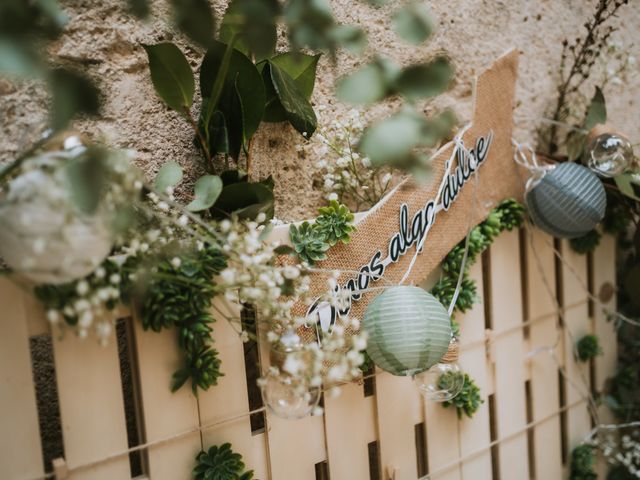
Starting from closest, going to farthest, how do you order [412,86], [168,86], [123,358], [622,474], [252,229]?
[412,86], [252,229], [168,86], [123,358], [622,474]

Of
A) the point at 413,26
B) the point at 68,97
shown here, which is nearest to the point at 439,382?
the point at 413,26

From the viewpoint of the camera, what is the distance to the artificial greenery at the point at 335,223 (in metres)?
0.97

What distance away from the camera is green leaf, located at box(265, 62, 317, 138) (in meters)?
0.93

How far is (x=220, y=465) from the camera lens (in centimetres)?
90

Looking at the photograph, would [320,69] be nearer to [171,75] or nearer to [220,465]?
[171,75]

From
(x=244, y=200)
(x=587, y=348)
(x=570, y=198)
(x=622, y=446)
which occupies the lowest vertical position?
(x=622, y=446)

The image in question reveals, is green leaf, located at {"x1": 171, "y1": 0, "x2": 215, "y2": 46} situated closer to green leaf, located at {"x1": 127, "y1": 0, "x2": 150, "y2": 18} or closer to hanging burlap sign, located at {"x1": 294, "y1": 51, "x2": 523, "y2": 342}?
green leaf, located at {"x1": 127, "y1": 0, "x2": 150, "y2": 18}

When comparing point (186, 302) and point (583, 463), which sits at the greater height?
point (186, 302)

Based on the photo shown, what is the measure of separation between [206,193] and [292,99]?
23 centimetres

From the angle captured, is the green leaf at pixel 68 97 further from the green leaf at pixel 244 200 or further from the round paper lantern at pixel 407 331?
the round paper lantern at pixel 407 331

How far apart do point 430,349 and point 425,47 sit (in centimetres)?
Answer: 73

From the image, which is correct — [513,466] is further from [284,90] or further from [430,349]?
[284,90]

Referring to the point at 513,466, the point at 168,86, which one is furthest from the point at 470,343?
the point at 168,86

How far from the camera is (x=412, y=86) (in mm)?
503
